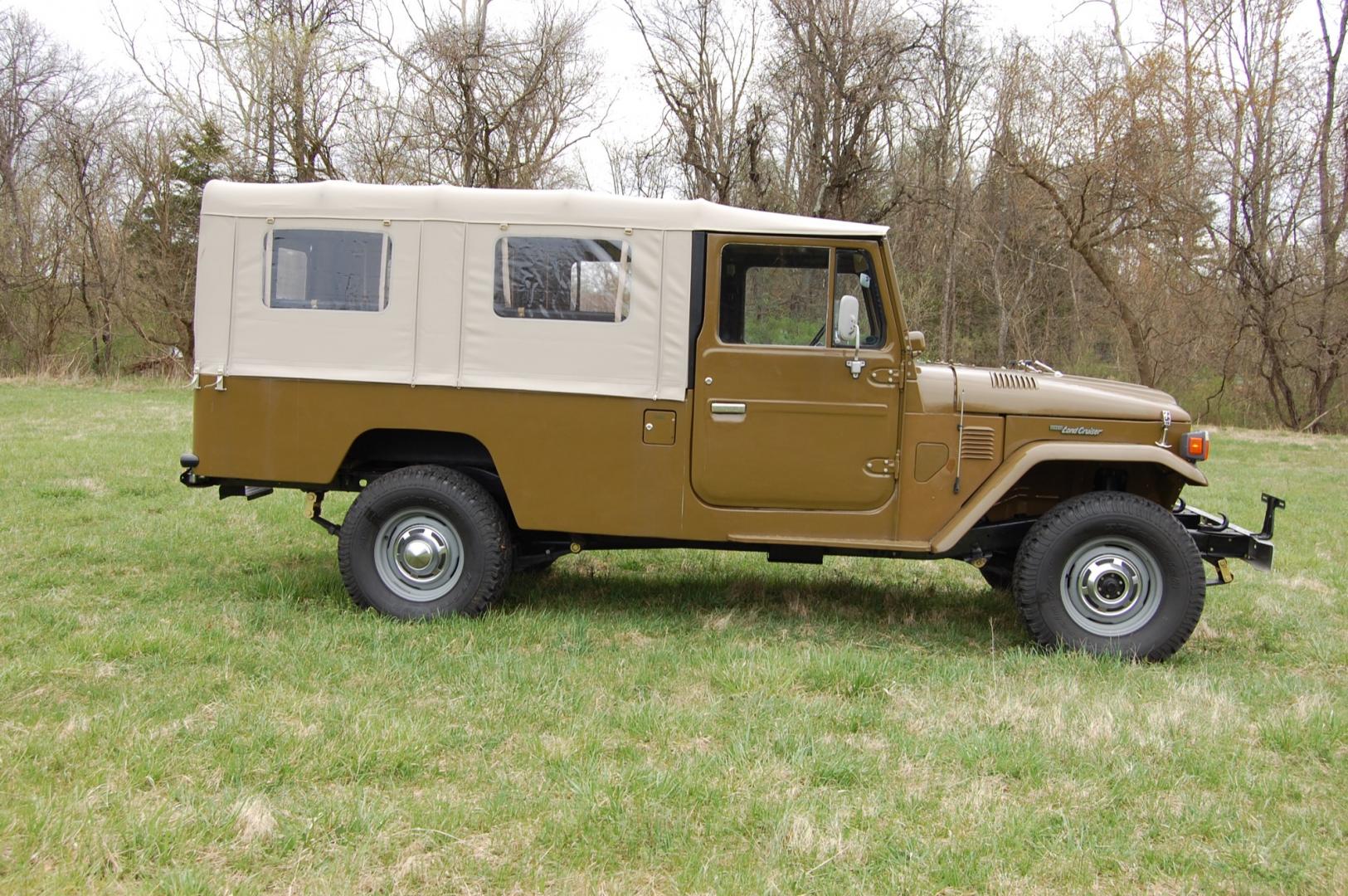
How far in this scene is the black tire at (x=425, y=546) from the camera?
549 centimetres

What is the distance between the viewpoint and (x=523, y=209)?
5.41 metres

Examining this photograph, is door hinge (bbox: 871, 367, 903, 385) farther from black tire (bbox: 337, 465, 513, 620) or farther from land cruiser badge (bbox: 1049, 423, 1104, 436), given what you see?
black tire (bbox: 337, 465, 513, 620)

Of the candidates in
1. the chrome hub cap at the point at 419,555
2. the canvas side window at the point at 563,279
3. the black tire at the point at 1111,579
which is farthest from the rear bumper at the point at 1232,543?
the chrome hub cap at the point at 419,555

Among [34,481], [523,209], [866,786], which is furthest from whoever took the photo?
[34,481]

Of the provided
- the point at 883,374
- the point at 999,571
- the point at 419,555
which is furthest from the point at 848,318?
the point at 419,555

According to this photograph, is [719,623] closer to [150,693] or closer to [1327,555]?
[150,693]

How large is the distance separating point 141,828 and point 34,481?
297 inches

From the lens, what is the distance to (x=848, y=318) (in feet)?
16.8

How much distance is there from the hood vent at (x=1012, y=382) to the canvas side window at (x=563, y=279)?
202cm

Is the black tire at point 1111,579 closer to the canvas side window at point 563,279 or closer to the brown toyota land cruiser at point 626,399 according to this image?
the brown toyota land cruiser at point 626,399

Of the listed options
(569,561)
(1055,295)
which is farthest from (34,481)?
(1055,295)

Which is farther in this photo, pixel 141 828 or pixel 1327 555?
pixel 1327 555

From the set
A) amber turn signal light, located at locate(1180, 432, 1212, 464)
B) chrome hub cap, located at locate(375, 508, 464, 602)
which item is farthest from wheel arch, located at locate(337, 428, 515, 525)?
amber turn signal light, located at locate(1180, 432, 1212, 464)

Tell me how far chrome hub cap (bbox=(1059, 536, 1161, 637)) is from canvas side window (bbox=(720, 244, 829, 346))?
1.82 metres
